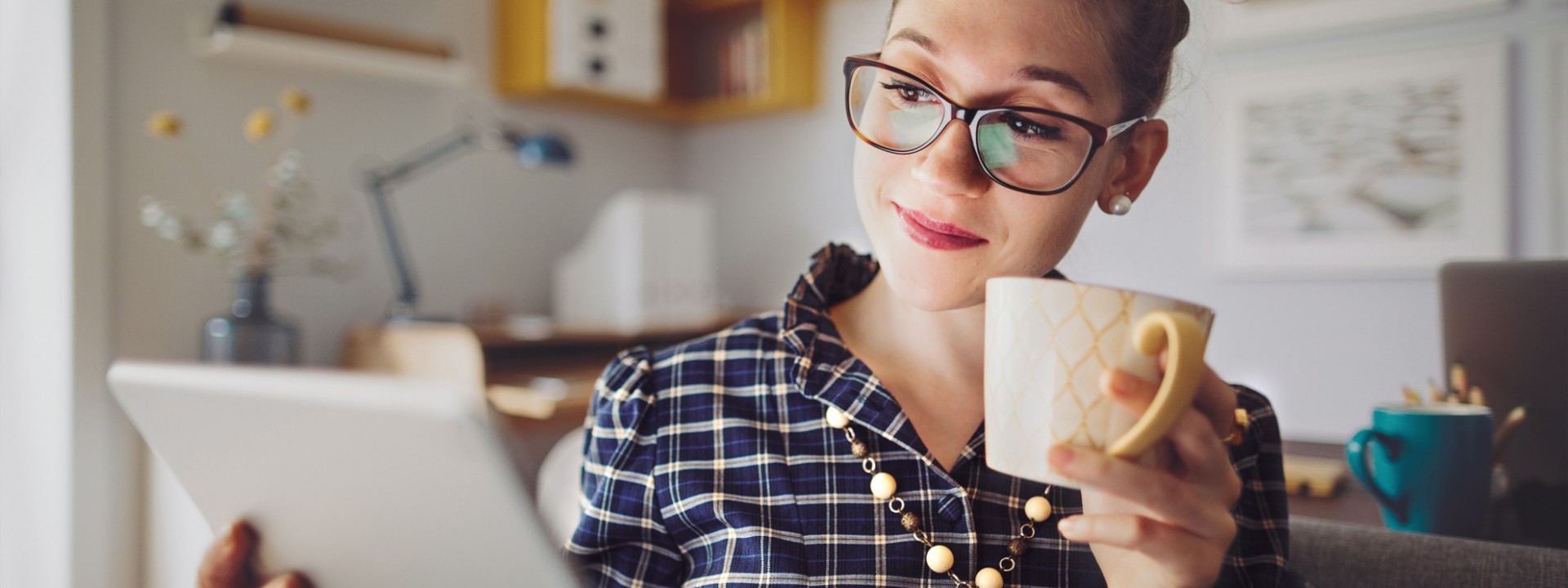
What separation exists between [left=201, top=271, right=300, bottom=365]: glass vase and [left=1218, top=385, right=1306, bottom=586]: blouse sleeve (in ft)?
6.29

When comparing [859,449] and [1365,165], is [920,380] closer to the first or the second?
[859,449]

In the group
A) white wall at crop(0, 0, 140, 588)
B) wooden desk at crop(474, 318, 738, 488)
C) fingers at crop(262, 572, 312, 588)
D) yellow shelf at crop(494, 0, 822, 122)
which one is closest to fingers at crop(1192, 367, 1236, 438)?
fingers at crop(262, 572, 312, 588)

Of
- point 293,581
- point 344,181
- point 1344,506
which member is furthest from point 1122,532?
point 344,181

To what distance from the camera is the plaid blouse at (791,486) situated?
65 centimetres

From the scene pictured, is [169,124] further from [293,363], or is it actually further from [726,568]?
[726,568]

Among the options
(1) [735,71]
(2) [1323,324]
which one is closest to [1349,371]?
(2) [1323,324]

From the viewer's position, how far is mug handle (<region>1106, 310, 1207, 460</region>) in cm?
38

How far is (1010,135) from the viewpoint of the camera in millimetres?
586

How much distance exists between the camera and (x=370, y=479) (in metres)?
0.44

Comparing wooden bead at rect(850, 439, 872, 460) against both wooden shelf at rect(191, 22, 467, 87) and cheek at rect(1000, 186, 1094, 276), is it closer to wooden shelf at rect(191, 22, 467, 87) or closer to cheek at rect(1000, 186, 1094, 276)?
cheek at rect(1000, 186, 1094, 276)

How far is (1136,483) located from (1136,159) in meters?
0.33

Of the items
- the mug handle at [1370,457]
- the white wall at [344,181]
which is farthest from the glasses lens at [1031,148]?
the white wall at [344,181]

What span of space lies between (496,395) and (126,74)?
107cm

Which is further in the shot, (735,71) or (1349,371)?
(735,71)
